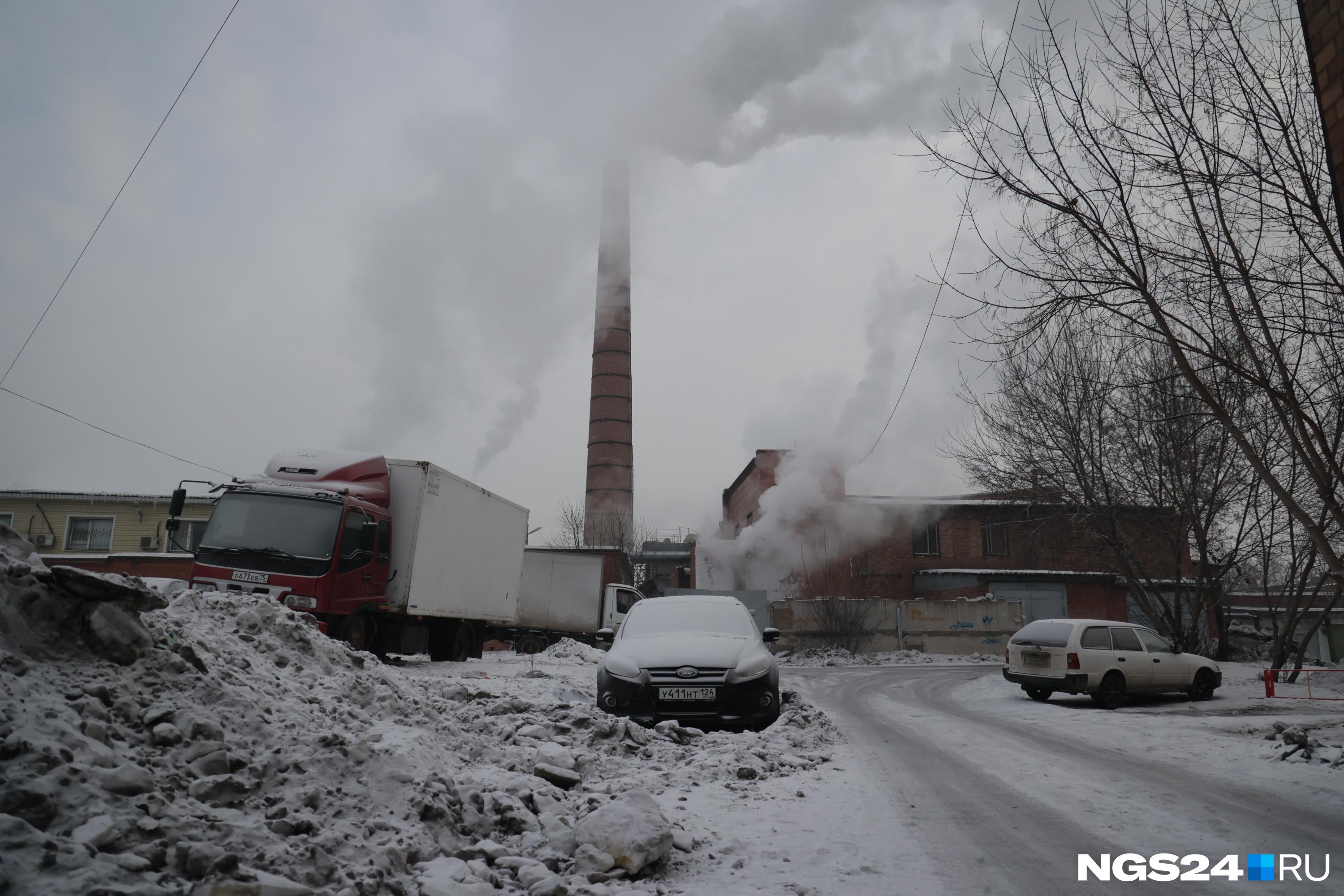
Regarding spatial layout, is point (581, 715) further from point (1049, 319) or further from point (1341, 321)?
point (1341, 321)

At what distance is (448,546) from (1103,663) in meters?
11.4

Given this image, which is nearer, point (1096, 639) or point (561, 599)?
point (1096, 639)

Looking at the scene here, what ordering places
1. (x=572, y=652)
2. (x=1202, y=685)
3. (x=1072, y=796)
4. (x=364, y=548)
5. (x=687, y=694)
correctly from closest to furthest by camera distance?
(x=1072, y=796) → (x=687, y=694) → (x=364, y=548) → (x=1202, y=685) → (x=572, y=652)

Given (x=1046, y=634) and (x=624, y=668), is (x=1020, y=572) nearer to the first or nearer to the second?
(x=1046, y=634)

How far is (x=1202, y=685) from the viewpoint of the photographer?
13.7 metres

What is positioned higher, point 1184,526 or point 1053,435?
point 1053,435

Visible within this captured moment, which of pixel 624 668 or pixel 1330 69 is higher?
pixel 1330 69

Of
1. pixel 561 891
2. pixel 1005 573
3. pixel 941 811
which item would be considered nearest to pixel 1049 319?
pixel 941 811

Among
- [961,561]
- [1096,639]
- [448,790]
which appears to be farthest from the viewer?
[961,561]

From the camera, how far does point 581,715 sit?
6.35 meters

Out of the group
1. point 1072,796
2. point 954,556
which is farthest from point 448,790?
point 954,556

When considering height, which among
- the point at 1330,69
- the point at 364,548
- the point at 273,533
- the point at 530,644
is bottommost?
the point at 530,644

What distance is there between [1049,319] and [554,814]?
5378mm

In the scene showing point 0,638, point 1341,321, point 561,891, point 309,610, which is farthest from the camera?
point 309,610
